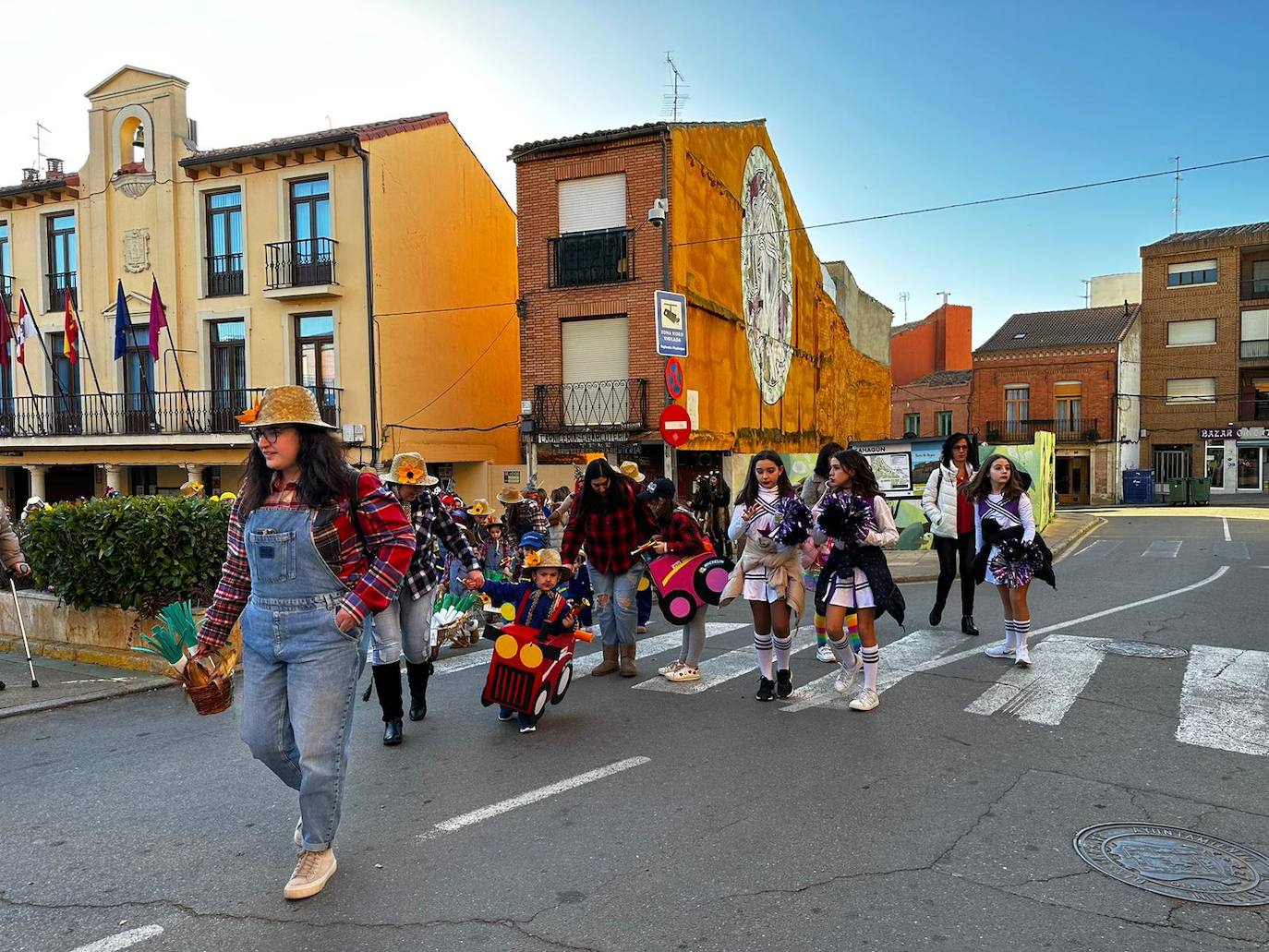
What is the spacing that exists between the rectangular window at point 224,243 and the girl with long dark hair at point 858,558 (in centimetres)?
1923

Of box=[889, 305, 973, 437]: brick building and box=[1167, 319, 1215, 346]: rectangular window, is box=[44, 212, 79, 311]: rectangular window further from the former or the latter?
box=[1167, 319, 1215, 346]: rectangular window

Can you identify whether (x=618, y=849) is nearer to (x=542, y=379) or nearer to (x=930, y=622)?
(x=930, y=622)

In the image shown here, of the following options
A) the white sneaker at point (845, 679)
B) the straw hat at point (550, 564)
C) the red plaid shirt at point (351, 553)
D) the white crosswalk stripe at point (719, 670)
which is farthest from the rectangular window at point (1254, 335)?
the red plaid shirt at point (351, 553)

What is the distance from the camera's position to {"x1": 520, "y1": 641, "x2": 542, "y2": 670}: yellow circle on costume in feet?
18.4

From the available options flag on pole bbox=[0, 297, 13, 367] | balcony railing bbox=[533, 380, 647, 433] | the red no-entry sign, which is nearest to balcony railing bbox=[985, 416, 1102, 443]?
balcony railing bbox=[533, 380, 647, 433]

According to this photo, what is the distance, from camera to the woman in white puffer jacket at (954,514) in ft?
28.7

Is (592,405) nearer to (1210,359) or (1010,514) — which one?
(1010,514)

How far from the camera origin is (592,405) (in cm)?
1994

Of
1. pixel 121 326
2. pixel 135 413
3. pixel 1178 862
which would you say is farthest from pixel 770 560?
pixel 135 413

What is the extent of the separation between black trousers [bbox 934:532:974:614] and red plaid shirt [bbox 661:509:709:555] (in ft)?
10.4

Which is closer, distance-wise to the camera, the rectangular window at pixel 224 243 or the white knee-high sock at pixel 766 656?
the white knee-high sock at pixel 766 656

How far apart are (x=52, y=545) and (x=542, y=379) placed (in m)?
12.9

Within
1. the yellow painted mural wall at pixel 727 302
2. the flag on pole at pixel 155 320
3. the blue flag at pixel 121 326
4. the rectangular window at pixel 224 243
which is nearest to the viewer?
the flag on pole at pixel 155 320

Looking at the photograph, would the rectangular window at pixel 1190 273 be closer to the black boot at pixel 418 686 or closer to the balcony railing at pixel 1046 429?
the balcony railing at pixel 1046 429
